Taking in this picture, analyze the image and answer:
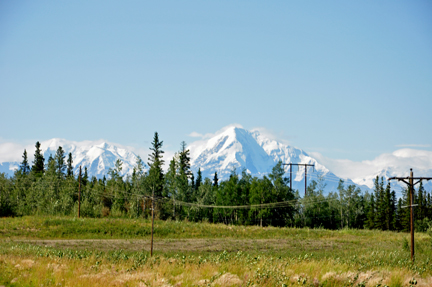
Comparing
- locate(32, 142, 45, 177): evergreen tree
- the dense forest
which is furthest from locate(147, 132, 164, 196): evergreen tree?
locate(32, 142, 45, 177): evergreen tree

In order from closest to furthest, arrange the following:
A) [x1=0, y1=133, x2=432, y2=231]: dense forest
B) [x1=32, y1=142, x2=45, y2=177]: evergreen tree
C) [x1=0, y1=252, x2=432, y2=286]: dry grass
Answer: [x1=0, y1=252, x2=432, y2=286]: dry grass, [x1=0, y1=133, x2=432, y2=231]: dense forest, [x1=32, y1=142, x2=45, y2=177]: evergreen tree

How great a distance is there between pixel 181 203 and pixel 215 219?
1238cm

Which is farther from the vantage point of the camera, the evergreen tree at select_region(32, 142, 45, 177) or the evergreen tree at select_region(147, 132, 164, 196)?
the evergreen tree at select_region(32, 142, 45, 177)

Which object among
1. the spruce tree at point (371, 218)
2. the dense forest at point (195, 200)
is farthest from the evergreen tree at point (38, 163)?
the spruce tree at point (371, 218)

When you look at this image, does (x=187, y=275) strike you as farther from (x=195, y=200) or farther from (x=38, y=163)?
(x=38, y=163)

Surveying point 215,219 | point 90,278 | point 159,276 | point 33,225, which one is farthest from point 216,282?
point 215,219

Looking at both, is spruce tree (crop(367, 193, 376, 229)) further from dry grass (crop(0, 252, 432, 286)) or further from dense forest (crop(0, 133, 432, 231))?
dry grass (crop(0, 252, 432, 286))

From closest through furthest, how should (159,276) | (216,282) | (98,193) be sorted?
(216,282) < (159,276) < (98,193)

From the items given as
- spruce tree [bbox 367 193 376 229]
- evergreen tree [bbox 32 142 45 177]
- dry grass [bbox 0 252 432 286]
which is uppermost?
evergreen tree [bbox 32 142 45 177]

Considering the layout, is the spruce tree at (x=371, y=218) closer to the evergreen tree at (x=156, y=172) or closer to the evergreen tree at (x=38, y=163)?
the evergreen tree at (x=156, y=172)

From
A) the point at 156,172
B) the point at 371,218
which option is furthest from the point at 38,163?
the point at 371,218

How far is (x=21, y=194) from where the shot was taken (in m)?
98.6

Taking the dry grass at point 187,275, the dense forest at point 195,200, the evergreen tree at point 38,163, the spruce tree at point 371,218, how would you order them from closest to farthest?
the dry grass at point 187,275 < the dense forest at point 195,200 < the spruce tree at point 371,218 < the evergreen tree at point 38,163

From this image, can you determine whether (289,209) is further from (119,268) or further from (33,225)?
(119,268)
